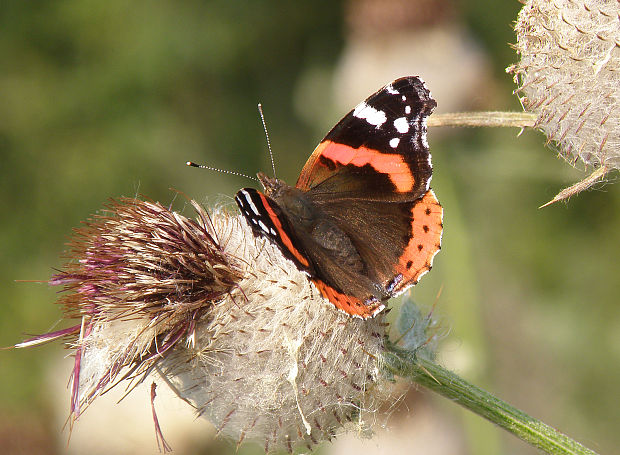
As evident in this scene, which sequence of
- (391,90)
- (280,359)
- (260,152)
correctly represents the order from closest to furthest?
(280,359)
(391,90)
(260,152)

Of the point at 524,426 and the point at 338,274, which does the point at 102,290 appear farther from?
the point at 524,426

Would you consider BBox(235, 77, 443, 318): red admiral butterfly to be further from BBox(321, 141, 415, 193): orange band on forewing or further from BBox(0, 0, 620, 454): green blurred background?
BBox(0, 0, 620, 454): green blurred background

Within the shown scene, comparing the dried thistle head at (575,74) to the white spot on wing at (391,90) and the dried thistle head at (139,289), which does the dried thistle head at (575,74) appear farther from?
the dried thistle head at (139,289)

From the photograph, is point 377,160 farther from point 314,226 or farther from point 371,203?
point 314,226

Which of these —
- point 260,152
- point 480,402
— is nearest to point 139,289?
point 480,402

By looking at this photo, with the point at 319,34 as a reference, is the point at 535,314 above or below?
below

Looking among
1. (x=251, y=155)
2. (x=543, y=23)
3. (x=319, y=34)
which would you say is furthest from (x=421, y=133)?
(x=319, y=34)
